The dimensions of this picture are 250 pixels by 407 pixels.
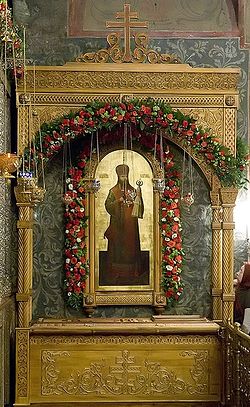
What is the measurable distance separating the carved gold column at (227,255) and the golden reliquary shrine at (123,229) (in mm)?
12

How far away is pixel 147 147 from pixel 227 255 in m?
1.63

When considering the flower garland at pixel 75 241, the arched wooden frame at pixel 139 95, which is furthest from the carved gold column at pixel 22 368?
the flower garland at pixel 75 241

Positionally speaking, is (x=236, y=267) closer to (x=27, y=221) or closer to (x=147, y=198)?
(x=147, y=198)

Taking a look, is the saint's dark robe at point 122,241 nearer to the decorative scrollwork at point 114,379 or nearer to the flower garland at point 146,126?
the flower garland at point 146,126

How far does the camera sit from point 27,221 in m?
10.8

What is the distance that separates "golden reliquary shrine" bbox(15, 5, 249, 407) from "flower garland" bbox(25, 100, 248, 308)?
0.05 ft

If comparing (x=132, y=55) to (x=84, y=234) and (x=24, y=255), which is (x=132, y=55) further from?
(x=24, y=255)

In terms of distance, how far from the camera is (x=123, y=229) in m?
11.5

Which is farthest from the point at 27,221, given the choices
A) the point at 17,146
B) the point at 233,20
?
the point at 233,20

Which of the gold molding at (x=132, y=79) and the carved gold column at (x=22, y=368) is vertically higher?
the gold molding at (x=132, y=79)

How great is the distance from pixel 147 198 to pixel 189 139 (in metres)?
1.02

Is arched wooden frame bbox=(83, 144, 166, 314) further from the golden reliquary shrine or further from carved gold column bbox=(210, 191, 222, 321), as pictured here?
carved gold column bbox=(210, 191, 222, 321)

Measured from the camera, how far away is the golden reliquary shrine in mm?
10516

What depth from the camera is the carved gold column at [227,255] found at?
35.9 feet
